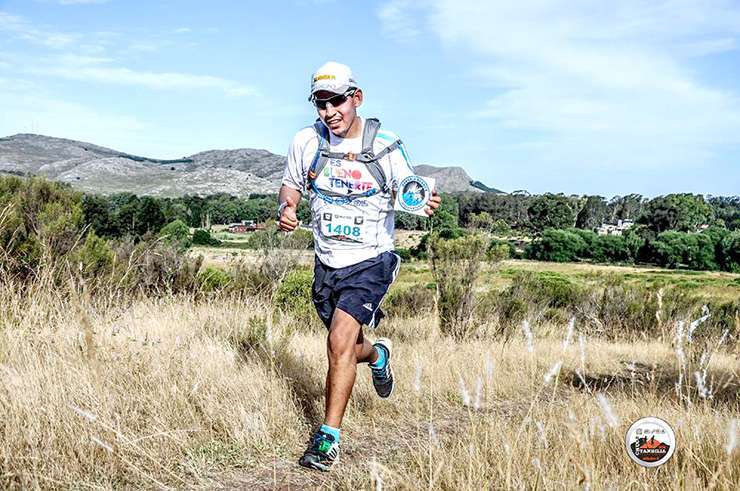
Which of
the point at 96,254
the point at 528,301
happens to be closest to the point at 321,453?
the point at 96,254

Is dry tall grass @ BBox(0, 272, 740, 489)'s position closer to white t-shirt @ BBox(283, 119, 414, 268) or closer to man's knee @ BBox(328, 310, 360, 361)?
man's knee @ BBox(328, 310, 360, 361)

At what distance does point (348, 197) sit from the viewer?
395 cm

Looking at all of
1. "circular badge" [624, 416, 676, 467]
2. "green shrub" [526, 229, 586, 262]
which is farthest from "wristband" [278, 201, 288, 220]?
"green shrub" [526, 229, 586, 262]

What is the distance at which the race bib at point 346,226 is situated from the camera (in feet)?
12.9

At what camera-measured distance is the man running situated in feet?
12.8

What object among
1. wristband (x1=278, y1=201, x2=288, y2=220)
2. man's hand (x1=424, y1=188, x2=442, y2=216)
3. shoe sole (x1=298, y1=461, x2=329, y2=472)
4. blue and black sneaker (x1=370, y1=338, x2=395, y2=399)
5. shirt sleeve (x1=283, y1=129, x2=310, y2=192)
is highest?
shirt sleeve (x1=283, y1=129, x2=310, y2=192)

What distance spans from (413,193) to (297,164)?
2.38 ft

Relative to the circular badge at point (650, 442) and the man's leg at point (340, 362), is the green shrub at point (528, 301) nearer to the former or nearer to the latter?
the man's leg at point (340, 362)

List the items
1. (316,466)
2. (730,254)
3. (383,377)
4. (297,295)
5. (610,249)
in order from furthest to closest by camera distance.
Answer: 1. (610,249)
2. (730,254)
3. (297,295)
4. (383,377)
5. (316,466)

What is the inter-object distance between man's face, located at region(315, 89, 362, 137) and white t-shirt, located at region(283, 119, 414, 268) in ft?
0.29

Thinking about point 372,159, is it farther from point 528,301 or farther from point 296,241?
point 528,301

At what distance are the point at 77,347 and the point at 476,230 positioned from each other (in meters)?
10.4

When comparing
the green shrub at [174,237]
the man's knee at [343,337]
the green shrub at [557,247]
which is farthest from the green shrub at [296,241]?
the green shrub at [557,247]

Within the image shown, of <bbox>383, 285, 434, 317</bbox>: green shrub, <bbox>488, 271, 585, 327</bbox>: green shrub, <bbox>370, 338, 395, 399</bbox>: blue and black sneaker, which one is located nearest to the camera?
<bbox>370, 338, 395, 399</bbox>: blue and black sneaker
